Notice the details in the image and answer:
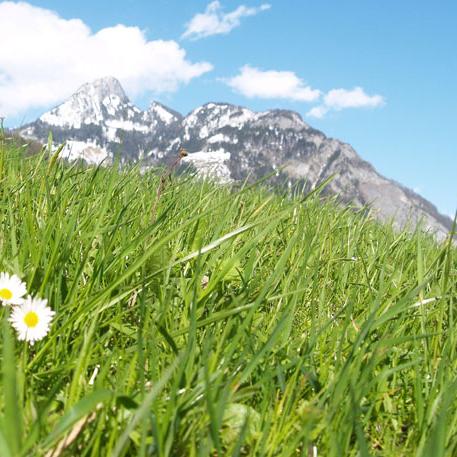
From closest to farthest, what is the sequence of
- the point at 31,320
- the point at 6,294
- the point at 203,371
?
the point at 203,371, the point at 31,320, the point at 6,294

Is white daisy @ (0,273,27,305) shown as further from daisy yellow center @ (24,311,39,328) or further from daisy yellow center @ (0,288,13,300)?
daisy yellow center @ (24,311,39,328)

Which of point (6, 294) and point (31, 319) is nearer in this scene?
point (31, 319)

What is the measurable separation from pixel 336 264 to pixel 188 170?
2.61 m

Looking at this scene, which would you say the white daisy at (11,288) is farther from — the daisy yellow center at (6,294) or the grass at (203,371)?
the grass at (203,371)

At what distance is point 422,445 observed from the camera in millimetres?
1367

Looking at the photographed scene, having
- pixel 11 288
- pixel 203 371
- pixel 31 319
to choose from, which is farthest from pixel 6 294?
pixel 203 371

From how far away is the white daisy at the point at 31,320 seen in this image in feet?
5.06

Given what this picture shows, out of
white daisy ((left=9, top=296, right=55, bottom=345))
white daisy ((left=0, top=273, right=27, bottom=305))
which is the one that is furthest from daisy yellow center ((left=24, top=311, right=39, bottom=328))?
white daisy ((left=0, top=273, right=27, bottom=305))

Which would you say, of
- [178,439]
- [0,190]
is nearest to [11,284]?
[178,439]

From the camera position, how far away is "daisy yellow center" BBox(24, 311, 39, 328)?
158cm

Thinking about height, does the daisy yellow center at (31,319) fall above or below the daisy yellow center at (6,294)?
below

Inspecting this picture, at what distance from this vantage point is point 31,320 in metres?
1.59

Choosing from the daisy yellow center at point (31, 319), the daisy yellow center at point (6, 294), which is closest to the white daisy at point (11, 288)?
the daisy yellow center at point (6, 294)

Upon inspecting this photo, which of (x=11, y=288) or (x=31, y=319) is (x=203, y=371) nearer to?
(x=31, y=319)
